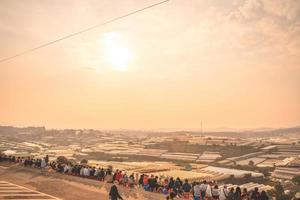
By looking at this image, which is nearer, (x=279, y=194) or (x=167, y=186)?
(x=167, y=186)

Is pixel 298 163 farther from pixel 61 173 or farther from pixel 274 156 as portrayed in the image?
pixel 61 173

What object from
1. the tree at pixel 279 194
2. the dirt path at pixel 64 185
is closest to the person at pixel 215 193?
the dirt path at pixel 64 185

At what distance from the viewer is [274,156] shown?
443ft

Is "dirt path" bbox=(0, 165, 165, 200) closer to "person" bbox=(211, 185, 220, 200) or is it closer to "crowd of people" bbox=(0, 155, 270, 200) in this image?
"crowd of people" bbox=(0, 155, 270, 200)

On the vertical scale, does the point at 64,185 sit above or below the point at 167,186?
below

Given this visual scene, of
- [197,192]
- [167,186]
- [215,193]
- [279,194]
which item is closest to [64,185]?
[167,186]

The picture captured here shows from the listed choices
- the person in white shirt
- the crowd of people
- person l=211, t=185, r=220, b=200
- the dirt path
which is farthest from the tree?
the dirt path

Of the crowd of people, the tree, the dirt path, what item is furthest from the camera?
the tree

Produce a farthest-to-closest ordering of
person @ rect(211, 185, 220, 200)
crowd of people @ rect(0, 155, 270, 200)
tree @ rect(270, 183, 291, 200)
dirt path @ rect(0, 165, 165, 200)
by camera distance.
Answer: tree @ rect(270, 183, 291, 200)
dirt path @ rect(0, 165, 165, 200)
person @ rect(211, 185, 220, 200)
crowd of people @ rect(0, 155, 270, 200)

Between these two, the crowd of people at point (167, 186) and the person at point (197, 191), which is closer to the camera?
the crowd of people at point (167, 186)

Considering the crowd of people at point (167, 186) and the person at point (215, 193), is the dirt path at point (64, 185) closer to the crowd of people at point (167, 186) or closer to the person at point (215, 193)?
the crowd of people at point (167, 186)

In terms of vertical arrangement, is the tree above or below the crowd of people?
below

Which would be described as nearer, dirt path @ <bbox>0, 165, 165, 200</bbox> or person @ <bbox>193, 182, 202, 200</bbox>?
person @ <bbox>193, 182, 202, 200</bbox>

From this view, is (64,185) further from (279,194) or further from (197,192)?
(279,194)
